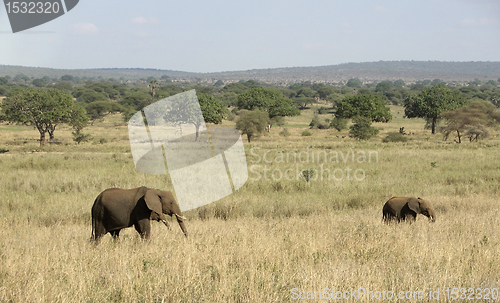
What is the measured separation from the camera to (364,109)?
63.8 meters

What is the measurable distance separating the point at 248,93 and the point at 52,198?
65.4m

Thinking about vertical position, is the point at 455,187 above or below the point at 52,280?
below

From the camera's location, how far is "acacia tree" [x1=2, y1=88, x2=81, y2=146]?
41.8 metres

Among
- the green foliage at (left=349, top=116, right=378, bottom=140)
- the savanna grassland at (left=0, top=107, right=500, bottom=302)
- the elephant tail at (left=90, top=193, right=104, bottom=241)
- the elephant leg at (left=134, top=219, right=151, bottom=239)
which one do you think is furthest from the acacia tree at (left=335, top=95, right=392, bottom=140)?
the elephant tail at (left=90, top=193, right=104, bottom=241)

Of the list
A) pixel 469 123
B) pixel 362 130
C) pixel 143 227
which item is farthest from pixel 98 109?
pixel 143 227

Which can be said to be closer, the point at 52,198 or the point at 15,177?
the point at 52,198

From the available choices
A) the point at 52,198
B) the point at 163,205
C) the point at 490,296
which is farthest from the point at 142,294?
the point at 52,198

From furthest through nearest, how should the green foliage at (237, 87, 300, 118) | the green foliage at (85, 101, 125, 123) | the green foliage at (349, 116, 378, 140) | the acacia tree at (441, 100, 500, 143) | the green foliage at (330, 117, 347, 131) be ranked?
the green foliage at (85, 101, 125, 123) → the green foliage at (237, 87, 300, 118) → the green foliage at (330, 117, 347, 131) → the green foliage at (349, 116, 378, 140) → the acacia tree at (441, 100, 500, 143)

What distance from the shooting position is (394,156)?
86.2 feet

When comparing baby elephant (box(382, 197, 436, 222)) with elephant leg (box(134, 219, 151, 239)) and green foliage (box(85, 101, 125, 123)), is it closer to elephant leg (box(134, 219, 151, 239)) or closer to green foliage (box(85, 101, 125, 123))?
elephant leg (box(134, 219, 151, 239))

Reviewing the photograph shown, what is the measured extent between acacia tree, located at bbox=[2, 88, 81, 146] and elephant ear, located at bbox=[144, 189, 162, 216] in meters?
38.7

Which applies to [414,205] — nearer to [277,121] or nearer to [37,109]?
[37,109]

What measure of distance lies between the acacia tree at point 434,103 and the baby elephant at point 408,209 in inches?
2235

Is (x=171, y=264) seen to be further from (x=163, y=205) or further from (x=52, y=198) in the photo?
(x=52, y=198)
